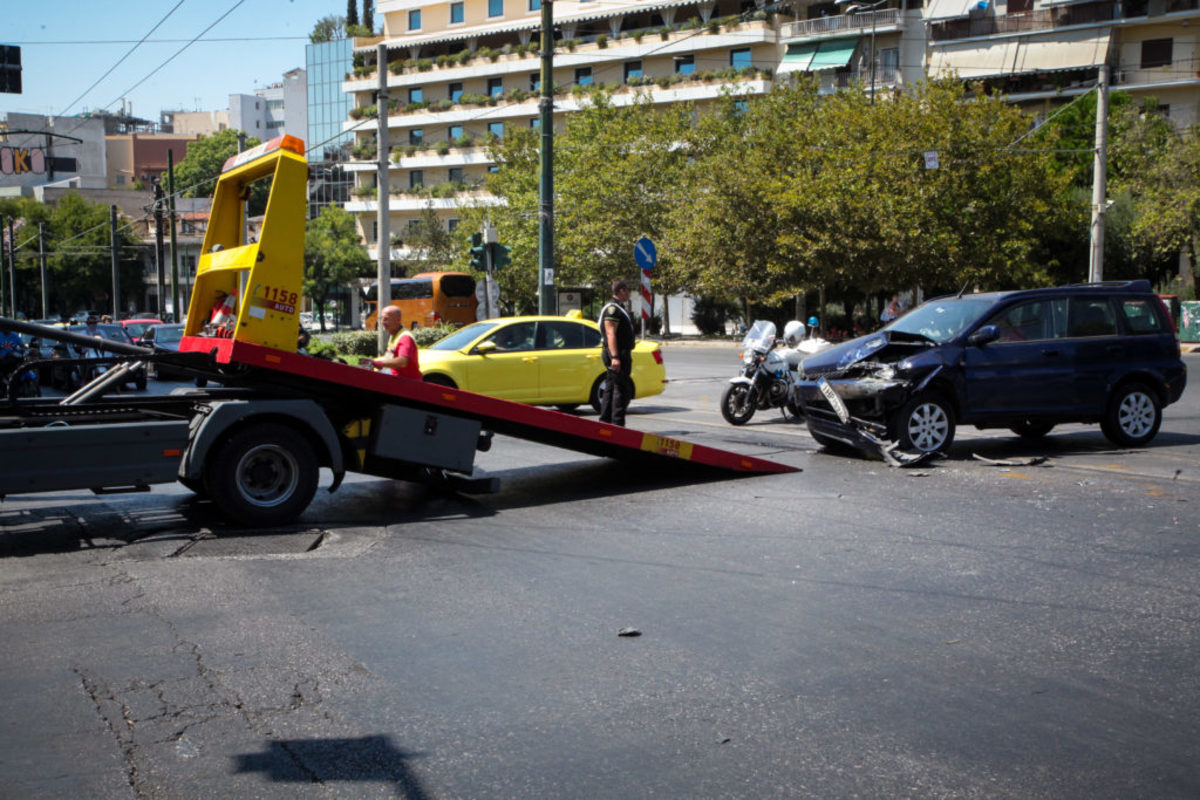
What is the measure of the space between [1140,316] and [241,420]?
978cm

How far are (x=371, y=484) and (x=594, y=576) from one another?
14.8 feet

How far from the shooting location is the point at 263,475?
8.56 m

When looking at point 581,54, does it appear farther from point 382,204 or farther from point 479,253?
point 479,253

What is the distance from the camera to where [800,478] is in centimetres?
1077

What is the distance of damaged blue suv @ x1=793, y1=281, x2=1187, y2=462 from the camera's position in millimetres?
11555

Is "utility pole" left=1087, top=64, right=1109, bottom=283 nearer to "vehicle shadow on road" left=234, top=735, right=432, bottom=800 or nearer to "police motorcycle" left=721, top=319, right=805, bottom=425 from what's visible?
"police motorcycle" left=721, top=319, right=805, bottom=425

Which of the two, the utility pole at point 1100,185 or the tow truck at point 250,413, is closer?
the tow truck at point 250,413

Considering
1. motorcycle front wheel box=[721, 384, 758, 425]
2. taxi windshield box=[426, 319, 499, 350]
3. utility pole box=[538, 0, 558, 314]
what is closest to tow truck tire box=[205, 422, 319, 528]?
taxi windshield box=[426, 319, 499, 350]

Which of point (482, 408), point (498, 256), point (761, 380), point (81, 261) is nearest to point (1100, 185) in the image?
point (498, 256)

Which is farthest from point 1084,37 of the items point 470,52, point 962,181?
point 470,52

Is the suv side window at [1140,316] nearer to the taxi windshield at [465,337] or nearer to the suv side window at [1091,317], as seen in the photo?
the suv side window at [1091,317]

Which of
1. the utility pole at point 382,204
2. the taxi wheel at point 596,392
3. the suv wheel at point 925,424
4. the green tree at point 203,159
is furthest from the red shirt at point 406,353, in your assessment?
the green tree at point 203,159

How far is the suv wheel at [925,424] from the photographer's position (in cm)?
1151

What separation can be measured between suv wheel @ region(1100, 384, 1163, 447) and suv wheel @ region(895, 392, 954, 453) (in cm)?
215
